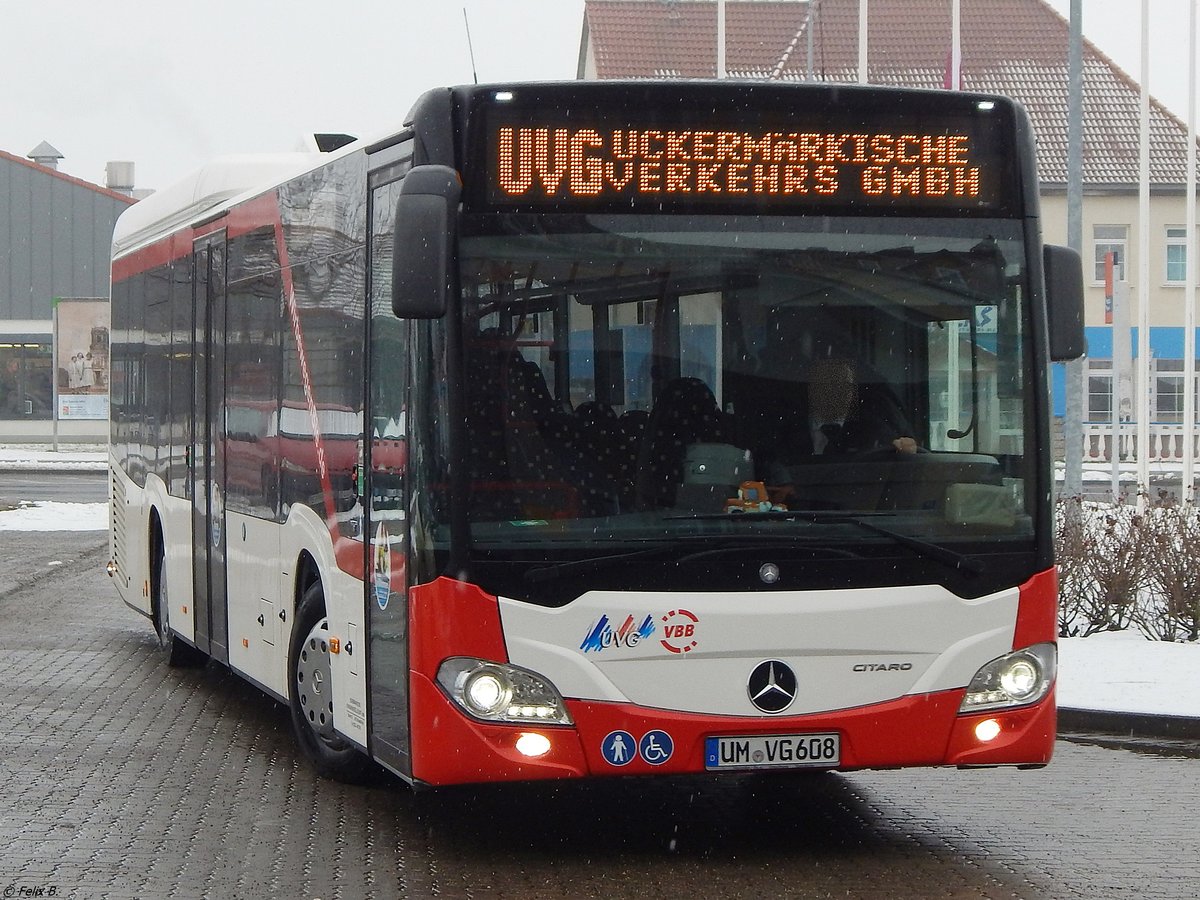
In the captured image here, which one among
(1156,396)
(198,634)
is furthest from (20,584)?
(1156,396)

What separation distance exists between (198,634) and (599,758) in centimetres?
498

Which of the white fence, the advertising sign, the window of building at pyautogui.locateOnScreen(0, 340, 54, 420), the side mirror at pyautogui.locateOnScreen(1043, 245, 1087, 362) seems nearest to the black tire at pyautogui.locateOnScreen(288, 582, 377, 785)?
the side mirror at pyautogui.locateOnScreen(1043, 245, 1087, 362)

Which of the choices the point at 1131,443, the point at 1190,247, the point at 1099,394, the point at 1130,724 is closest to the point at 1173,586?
the point at 1130,724

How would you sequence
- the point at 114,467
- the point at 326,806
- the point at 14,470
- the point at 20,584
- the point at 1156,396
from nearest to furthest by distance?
1. the point at 326,806
2. the point at 114,467
3. the point at 20,584
4. the point at 14,470
5. the point at 1156,396

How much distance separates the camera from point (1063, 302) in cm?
713

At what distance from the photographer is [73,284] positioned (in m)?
56.2

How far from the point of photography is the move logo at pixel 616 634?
6512 mm

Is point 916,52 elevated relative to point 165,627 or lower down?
elevated

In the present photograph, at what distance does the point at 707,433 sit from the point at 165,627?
6.51 m

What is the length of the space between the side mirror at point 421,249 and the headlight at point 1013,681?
2.26 meters

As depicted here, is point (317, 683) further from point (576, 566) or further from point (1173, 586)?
point (1173, 586)

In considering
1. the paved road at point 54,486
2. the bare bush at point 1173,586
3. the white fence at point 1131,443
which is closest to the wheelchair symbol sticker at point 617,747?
the bare bush at point 1173,586

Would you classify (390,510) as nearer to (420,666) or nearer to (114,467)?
(420,666)

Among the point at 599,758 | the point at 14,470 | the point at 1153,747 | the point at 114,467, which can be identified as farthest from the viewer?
the point at 14,470
